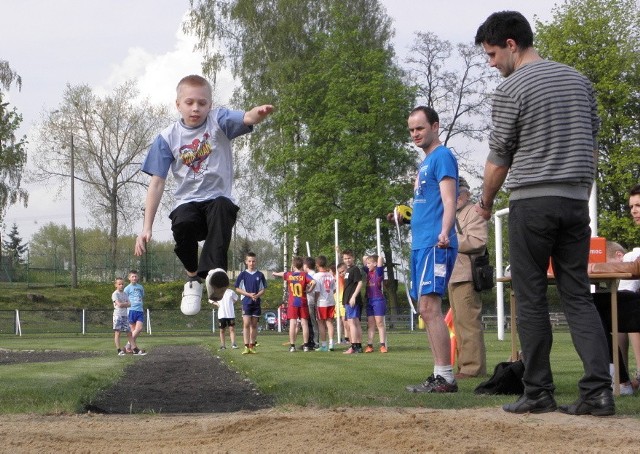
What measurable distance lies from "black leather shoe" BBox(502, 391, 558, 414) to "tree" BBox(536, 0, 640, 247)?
41826 millimetres

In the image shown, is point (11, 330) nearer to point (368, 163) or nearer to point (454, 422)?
point (368, 163)

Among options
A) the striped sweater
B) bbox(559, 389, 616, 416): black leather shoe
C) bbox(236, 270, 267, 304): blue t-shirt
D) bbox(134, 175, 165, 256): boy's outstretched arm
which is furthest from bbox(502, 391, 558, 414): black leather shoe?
bbox(236, 270, 267, 304): blue t-shirt

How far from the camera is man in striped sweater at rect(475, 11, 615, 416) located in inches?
250

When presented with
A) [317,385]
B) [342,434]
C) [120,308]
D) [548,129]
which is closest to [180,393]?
[317,385]

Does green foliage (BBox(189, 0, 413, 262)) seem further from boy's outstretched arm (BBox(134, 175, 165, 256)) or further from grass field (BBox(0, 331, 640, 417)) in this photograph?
boy's outstretched arm (BBox(134, 175, 165, 256))

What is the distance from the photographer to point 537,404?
6.45 meters

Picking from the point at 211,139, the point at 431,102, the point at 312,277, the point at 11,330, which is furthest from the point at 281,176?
the point at 211,139

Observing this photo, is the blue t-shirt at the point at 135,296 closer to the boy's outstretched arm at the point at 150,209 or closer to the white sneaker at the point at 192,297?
the white sneaker at the point at 192,297

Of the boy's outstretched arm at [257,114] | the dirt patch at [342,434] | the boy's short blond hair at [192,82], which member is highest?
the boy's short blond hair at [192,82]

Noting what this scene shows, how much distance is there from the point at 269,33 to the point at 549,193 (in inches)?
1718

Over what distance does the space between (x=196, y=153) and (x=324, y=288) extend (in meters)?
12.9

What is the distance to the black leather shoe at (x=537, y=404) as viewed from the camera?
254 inches

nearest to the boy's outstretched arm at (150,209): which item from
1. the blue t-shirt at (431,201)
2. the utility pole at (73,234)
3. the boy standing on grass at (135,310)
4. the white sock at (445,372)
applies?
the blue t-shirt at (431,201)

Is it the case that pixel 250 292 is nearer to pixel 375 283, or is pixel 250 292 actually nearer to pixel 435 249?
pixel 375 283
